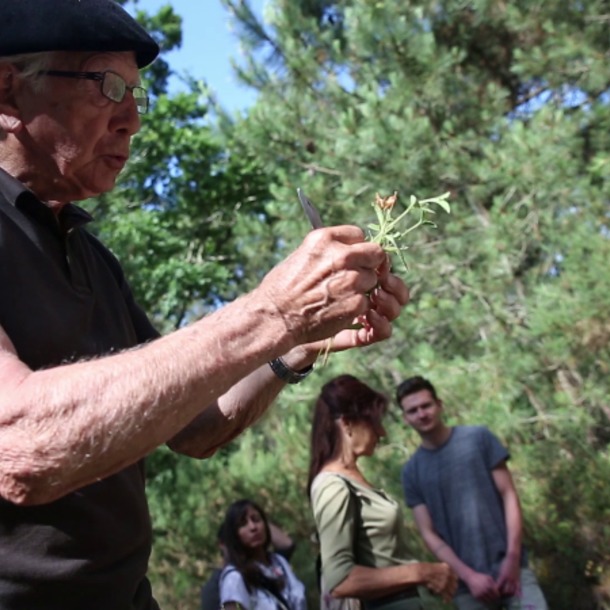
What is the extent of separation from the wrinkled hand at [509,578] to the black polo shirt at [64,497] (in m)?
3.51

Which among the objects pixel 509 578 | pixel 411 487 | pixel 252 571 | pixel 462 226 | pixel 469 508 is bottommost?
pixel 509 578

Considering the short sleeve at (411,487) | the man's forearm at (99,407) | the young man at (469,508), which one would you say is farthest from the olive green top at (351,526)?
the man's forearm at (99,407)

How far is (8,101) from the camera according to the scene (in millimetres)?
2135

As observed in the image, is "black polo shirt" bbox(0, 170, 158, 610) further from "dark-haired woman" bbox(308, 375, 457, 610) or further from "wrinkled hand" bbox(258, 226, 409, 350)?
"dark-haired woman" bbox(308, 375, 457, 610)

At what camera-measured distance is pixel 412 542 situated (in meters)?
8.20

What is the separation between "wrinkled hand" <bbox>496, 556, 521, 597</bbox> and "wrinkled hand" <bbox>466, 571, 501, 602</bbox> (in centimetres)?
3

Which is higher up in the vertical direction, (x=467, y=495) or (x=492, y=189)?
(x=492, y=189)

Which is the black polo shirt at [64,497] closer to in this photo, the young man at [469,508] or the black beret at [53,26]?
the black beret at [53,26]

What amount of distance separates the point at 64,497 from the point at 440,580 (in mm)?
2949

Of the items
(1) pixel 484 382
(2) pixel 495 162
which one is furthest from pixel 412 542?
(2) pixel 495 162

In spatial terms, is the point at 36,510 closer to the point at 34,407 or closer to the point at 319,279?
the point at 34,407

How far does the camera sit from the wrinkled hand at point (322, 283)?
1767mm

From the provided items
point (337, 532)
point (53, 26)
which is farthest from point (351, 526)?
point (53, 26)

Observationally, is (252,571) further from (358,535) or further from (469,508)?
(469,508)
